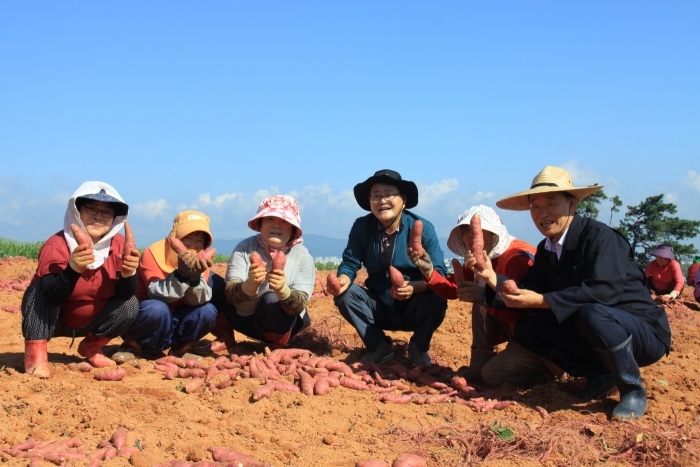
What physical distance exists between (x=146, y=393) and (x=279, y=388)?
29.6 inches

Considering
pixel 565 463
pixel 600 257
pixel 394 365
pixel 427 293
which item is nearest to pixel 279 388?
pixel 394 365

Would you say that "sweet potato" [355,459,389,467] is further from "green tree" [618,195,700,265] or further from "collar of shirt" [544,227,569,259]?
"green tree" [618,195,700,265]

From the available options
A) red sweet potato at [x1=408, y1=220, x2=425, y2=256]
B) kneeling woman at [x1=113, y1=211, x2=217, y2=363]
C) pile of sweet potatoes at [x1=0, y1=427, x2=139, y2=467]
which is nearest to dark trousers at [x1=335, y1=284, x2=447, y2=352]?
red sweet potato at [x1=408, y1=220, x2=425, y2=256]

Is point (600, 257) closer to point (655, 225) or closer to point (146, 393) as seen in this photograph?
point (146, 393)

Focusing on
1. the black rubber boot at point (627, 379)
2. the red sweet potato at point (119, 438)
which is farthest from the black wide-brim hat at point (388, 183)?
the red sweet potato at point (119, 438)

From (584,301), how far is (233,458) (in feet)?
6.33

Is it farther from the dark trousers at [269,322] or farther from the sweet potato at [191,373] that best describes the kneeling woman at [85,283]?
the dark trousers at [269,322]

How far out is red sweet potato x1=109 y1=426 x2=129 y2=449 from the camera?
2.69m

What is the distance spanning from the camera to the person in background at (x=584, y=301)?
3.09m

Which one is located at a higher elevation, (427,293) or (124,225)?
(124,225)

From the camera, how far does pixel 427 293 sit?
4207mm

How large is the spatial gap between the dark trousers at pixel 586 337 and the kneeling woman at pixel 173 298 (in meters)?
2.13

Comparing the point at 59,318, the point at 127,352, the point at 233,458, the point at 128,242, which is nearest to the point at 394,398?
the point at 233,458

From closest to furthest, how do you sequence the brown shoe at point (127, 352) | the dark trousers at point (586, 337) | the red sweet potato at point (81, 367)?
the dark trousers at point (586, 337), the red sweet potato at point (81, 367), the brown shoe at point (127, 352)
